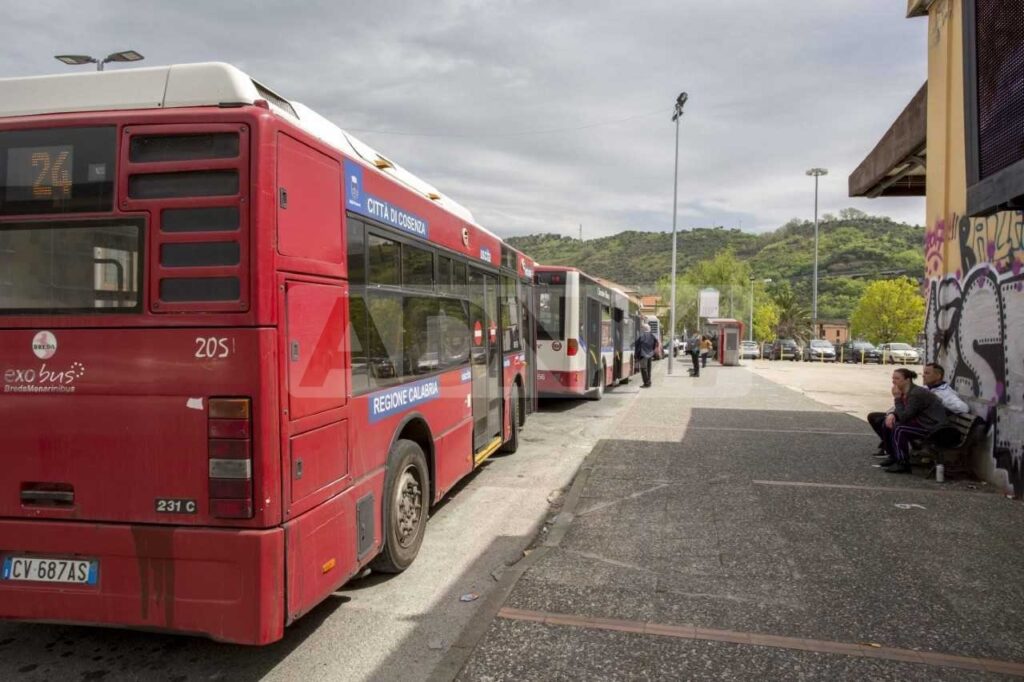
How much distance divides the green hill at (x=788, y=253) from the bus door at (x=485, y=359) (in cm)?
9145

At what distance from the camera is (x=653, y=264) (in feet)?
404

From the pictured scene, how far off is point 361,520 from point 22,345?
6.51 ft

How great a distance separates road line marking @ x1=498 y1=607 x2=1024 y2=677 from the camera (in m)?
3.51

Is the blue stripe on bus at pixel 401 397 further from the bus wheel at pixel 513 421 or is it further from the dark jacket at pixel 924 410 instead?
the dark jacket at pixel 924 410

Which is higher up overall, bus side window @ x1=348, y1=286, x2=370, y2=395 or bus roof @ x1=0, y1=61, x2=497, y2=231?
bus roof @ x1=0, y1=61, x2=497, y2=231

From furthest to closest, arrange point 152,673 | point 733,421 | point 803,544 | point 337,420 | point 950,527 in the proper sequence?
point 733,421, point 950,527, point 803,544, point 337,420, point 152,673

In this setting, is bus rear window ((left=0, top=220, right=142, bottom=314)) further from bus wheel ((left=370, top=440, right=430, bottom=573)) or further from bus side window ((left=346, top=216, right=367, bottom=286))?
bus wheel ((left=370, top=440, right=430, bottom=573))

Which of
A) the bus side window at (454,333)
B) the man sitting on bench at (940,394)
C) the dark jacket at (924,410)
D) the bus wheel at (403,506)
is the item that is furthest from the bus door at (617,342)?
the bus wheel at (403,506)

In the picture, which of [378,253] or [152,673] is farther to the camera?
[378,253]

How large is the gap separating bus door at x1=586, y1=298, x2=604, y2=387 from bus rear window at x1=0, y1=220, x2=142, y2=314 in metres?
12.2

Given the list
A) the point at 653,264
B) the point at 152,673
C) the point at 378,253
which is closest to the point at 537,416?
the point at 378,253

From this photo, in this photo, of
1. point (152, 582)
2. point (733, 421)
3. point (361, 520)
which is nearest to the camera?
point (152, 582)

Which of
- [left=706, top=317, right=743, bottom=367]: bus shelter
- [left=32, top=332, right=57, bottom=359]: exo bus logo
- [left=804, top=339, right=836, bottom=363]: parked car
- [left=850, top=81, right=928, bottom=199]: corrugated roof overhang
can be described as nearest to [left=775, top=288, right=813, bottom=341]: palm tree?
[left=804, top=339, right=836, bottom=363]: parked car

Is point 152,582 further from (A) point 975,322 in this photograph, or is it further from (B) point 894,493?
(A) point 975,322
